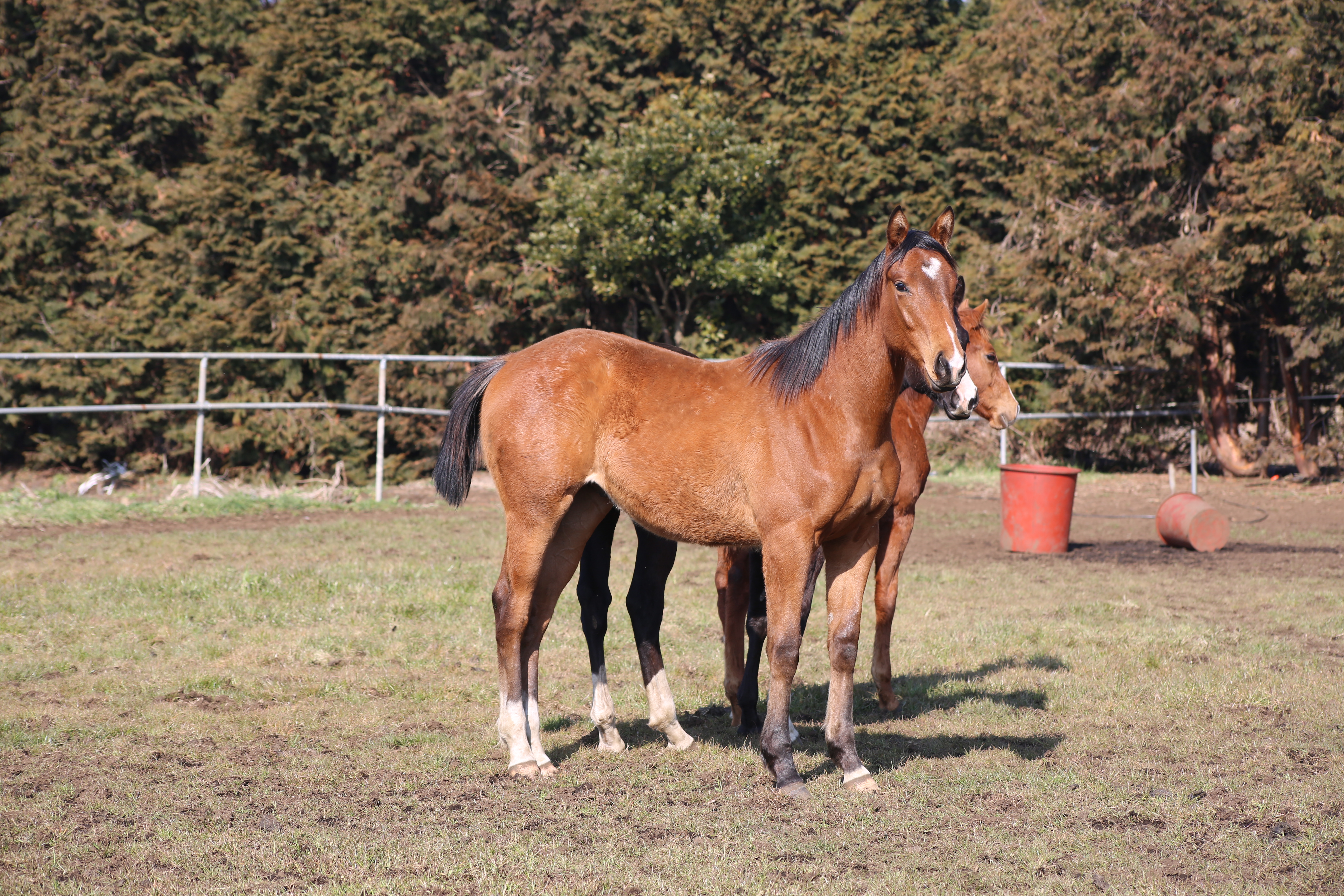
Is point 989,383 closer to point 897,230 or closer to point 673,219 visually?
point 897,230

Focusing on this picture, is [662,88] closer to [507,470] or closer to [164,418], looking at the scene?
[164,418]

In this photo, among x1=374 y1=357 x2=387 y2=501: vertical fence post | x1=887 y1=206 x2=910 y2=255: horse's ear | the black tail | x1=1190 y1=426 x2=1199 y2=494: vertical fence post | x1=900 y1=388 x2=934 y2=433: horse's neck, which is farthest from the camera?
x1=1190 y1=426 x2=1199 y2=494: vertical fence post

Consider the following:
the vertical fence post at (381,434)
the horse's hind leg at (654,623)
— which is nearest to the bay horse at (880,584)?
the horse's hind leg at (654,623)

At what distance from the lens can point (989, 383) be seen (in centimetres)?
788

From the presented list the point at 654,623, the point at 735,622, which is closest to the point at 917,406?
the point at 735,622

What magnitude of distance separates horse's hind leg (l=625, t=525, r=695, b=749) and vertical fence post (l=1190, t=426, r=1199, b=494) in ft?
40.2

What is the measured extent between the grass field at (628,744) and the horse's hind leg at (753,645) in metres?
0.19

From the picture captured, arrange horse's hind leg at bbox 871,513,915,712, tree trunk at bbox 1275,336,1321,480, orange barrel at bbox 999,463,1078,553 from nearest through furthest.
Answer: horse's hind leg at bbox 871,513,915,712
orange barrel at bbox 999,463,1078,553
tree trunk at bbox 1275,336,1321,480

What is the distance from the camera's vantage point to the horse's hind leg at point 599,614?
16.6 feet

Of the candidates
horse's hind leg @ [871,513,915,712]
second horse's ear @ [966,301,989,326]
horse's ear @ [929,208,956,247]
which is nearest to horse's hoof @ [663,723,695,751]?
horse's hind leg @ [871,513,915,712]

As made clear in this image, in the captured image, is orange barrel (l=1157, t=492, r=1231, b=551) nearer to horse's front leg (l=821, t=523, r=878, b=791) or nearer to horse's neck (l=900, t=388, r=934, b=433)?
horse's neck (l=900, t=388, r=934, b=433)

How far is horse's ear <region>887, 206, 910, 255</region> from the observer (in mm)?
4379

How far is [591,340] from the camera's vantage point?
506cm

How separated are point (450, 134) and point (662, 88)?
17.8 ft
